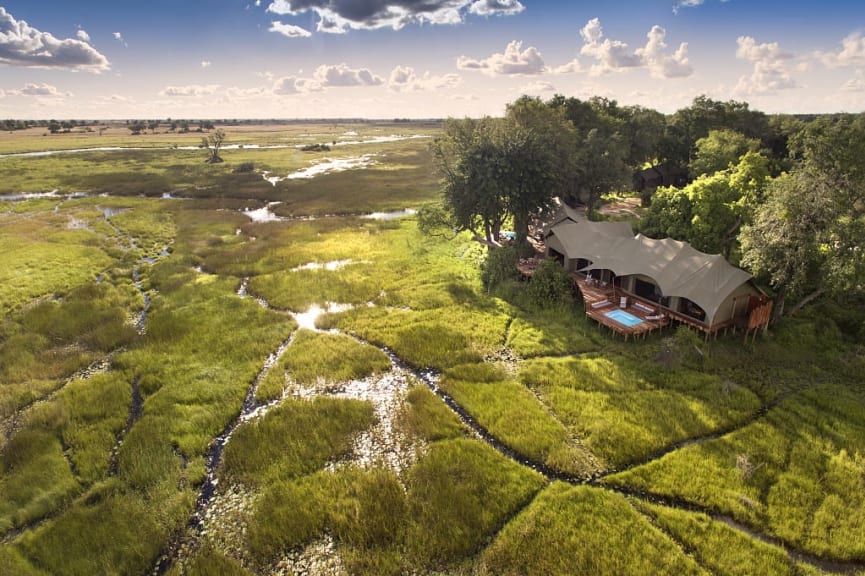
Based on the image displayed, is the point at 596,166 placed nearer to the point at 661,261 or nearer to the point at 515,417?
the point at 661,261

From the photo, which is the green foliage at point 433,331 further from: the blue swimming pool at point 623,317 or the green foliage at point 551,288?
the blue swimming pool at point 623,317

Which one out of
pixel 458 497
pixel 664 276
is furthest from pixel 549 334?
pixel 458 497

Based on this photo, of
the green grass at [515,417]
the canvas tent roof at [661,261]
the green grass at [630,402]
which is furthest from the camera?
the canvas tent roof at [661,261]

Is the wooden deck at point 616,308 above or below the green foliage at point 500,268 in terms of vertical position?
below

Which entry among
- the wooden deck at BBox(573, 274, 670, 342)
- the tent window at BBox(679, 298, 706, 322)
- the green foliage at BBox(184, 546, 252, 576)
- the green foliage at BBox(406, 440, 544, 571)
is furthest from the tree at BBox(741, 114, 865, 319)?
the green foliage at BBox(184, 546, 252, 576)

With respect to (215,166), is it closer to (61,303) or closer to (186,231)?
(186,231)

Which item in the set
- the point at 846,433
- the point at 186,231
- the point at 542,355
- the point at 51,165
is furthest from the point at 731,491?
the point at 51,165

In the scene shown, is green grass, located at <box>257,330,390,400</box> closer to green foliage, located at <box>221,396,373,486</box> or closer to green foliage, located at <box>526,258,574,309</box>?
green foliage, located at <box>221,396,373,486</box>

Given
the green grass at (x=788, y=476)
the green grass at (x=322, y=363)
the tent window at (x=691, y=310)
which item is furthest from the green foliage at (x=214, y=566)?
the tent window at (x=691, y=310)
